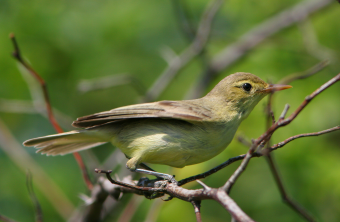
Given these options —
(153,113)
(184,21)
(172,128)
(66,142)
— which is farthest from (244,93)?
(184,21)

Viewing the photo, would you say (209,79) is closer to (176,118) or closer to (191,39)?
(191,39)

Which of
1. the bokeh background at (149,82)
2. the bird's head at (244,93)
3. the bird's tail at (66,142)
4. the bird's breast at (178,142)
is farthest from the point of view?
the bokeh background at (149,82)

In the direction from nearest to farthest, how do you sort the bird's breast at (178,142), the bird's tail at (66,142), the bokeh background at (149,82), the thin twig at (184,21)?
the bird's breast at (178,142) → the bird's tail at (66,142) → the bokeh background at (149,82) → the thin twig at (184,21)

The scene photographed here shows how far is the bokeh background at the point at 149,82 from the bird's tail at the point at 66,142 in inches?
14.1

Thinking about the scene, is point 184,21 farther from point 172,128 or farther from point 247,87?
point 172,128

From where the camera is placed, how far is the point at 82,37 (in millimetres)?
5965

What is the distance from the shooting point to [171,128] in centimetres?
335

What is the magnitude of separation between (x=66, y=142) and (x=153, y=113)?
113 centimetres

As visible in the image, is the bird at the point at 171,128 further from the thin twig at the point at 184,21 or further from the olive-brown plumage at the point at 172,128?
the thin twig at the point at 184,21

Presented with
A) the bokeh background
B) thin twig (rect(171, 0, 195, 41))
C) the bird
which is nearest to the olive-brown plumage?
the bird

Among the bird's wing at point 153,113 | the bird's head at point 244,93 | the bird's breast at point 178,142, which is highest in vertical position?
the bird's head at point 244,93

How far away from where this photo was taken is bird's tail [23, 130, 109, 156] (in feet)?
11.8

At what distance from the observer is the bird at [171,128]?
3.22 meters

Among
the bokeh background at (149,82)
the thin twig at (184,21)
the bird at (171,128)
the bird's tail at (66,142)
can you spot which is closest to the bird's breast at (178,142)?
the bird at (171,128)
